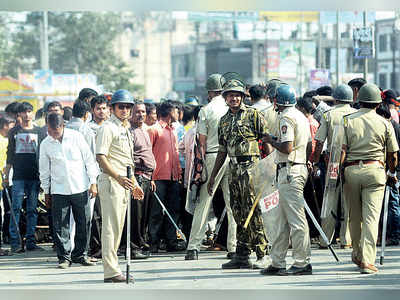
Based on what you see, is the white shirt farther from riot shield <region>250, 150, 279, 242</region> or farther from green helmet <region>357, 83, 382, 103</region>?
green helmet <region>357, 83, 382, 103</region>

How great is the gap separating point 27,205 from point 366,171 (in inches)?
195

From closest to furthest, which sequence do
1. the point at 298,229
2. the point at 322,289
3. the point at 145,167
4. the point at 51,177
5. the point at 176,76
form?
the point at 322,289 → the point at 298,229 → the point at 51,177 → the point at 145,167 → the point at 176,76

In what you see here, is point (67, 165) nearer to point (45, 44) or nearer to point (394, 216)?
point (394, 216)

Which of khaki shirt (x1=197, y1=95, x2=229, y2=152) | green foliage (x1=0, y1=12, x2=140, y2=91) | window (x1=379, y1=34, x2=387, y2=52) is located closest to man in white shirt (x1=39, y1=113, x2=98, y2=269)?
khaki shirt (x1=197, y1=95, x2=229, y2=152)

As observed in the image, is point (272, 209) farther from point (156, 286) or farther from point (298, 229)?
point (156, 286)

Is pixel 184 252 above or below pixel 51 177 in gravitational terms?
below

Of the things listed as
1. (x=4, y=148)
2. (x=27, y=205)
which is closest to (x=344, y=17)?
(x=4, y=148)

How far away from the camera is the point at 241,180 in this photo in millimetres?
9750

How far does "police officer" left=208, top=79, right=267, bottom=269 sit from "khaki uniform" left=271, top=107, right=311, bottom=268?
42 centimetres

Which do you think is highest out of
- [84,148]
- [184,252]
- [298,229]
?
[84,148]

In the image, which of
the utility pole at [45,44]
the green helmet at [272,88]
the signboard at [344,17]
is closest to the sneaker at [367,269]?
the green helmet at [272,88]

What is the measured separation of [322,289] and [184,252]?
3.64m

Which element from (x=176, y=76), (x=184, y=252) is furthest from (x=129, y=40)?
(x=184, y=252)

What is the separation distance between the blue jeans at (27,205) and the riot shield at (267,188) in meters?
3.64
